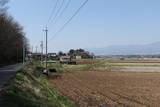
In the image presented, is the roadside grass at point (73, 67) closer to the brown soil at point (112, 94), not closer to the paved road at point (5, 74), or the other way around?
the paved road at point (5, 74)

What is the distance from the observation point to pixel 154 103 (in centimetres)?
1334

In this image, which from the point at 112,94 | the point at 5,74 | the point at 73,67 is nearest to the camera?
the point at 112,94

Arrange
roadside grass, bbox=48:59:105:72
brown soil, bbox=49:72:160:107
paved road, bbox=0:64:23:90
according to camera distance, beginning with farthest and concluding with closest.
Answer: roadside grass, bbox=48:59:105:72 → paved road, bbox=0:64:23:90 → brown soil, bbox=49:72:160:107

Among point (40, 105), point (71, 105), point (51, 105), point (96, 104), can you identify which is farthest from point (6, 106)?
point (96, 104)

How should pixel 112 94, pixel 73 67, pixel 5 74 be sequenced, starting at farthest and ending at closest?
pixel 73 67 → pixel 5 74 → pixel 112 94

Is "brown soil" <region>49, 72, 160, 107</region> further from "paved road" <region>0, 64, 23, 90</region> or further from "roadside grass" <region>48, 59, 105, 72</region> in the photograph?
"roadside grass" <region>48, 59, 105, 72</region>

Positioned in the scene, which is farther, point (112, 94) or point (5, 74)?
point (5, 74)

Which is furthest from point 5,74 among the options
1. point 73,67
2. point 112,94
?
point 73,67

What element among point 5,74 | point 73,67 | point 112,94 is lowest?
point 73,67

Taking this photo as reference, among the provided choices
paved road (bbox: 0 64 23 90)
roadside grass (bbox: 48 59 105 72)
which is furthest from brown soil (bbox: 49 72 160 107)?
roadside grass (bbox: 48 59 105 72)

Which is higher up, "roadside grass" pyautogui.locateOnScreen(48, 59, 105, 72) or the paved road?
the paved road

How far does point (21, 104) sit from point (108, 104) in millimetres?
5811

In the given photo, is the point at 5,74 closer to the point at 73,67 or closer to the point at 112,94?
the point at 112,94

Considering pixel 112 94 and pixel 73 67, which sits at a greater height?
pixel 112 94
